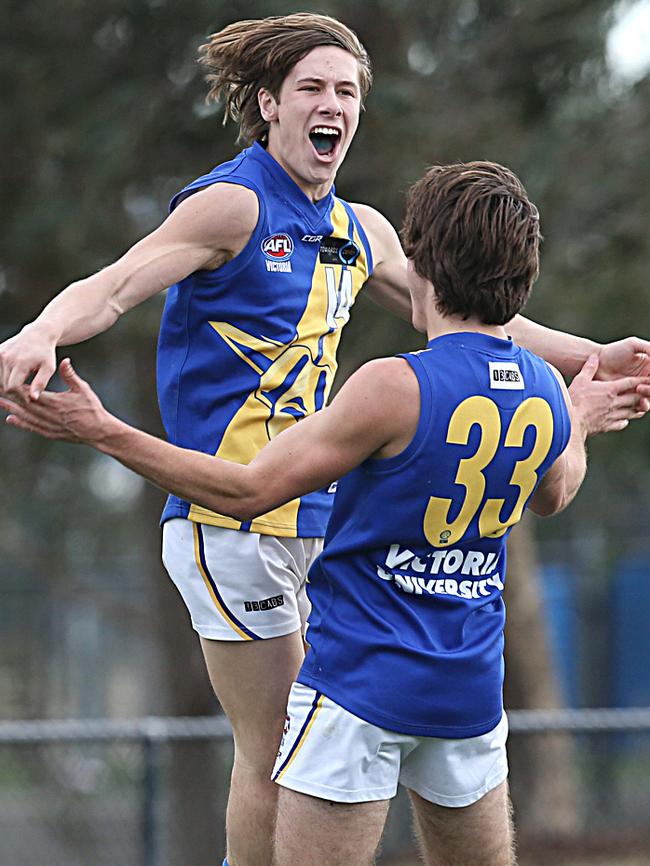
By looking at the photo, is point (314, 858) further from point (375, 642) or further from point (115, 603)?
point (115, 603)

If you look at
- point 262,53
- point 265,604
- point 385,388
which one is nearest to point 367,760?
point 265,604

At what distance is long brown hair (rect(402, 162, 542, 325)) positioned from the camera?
297cm

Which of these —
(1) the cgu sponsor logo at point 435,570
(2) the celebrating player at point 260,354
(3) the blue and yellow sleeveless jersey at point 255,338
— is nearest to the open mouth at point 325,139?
(2) the celebrating player at point 260,354

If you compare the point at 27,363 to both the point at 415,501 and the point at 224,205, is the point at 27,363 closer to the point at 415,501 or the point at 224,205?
the point at 224,205

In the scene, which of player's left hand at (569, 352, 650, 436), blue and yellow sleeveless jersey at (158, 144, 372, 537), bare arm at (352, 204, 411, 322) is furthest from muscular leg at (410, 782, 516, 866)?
bare arm at (352, 204, 411, 322)

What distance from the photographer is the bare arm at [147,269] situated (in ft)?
9.64

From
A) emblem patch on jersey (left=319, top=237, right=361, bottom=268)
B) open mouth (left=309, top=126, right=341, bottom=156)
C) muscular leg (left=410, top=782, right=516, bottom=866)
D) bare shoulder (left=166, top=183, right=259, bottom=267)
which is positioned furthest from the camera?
emblem patch on jersey (left=319, top=237, right=361, bottom=268)

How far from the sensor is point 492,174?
307 centimetres

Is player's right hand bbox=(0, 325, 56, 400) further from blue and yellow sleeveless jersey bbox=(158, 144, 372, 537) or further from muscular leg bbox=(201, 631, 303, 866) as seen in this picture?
muscular leg bbox=(201, 631, 303, 866)

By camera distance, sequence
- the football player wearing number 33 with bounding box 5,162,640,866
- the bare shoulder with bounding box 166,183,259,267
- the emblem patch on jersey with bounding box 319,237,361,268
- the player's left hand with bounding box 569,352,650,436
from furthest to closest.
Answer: the emblem patch on jersey with bounding box 319,237,361,268 → the player's left hand with bounding box 569,352,650,436 → the bare shoulder with bounding box 166,183,259,267 → the football player wearing number 33 with bounding box 5,162,640,866

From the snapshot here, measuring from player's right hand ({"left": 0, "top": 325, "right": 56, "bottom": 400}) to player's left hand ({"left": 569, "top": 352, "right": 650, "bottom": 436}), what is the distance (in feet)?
4.17

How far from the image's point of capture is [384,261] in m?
3.89

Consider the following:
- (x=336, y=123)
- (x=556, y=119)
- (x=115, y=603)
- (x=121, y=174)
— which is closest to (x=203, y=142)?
(x=121, y=174)

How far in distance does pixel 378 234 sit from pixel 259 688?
1281 mm
